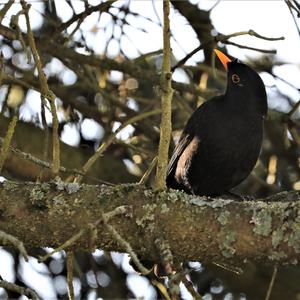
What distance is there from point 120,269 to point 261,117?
4.12ft

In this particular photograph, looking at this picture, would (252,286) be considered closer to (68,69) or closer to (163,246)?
(68,69)

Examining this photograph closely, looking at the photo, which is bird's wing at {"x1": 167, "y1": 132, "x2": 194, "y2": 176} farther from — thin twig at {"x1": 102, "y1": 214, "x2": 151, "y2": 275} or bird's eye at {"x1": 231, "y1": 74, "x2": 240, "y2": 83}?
thin twig at {"x1": 102, "y1": 214, "x2": 151, "y2": 275}

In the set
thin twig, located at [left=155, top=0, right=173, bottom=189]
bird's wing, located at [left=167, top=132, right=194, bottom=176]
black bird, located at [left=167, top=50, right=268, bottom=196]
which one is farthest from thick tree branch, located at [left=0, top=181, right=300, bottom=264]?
bird's wing, located at [left=167, top=132, right=194, bottom=176]

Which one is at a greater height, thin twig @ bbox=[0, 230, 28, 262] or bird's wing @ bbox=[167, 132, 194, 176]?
thin twig @ bbox=[0, 230, 28, 262]

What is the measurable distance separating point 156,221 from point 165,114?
354 millimetres

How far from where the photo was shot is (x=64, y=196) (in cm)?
269

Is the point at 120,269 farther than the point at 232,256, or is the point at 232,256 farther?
the point at 120,269

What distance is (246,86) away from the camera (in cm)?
423

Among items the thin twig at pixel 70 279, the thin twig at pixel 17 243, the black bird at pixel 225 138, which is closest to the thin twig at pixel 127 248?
the thin twig at pixel 17 243

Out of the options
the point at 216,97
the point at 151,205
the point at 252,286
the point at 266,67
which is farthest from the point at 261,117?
the point at 151,205

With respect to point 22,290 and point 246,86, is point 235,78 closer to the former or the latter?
point 246,86

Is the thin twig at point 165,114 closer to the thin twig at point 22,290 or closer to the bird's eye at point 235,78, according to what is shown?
the thin twig at point 22,290

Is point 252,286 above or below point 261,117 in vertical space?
below

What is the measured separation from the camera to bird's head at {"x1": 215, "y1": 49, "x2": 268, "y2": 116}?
4.18 m
